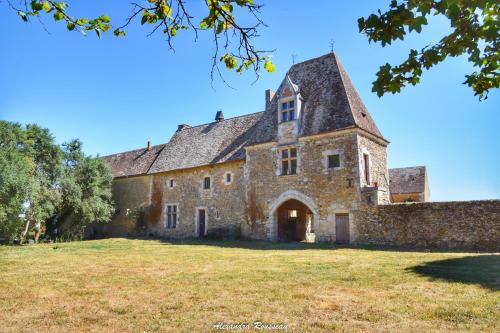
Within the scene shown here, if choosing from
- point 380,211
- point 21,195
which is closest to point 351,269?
point 380,211

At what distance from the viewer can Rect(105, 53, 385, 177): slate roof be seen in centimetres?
1650

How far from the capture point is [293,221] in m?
19.5

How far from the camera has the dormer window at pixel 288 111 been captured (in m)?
17.6

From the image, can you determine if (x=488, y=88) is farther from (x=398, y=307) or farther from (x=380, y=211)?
(x=380, y=211)

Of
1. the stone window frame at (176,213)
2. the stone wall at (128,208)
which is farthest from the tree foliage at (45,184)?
the stone window frame at (176,213)

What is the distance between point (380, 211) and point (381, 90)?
1216cm

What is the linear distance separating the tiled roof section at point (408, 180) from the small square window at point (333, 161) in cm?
1892

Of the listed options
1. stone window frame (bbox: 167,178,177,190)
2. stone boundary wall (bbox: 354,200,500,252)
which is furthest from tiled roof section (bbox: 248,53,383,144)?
stone window frame (bbox: 167,178,177,190)

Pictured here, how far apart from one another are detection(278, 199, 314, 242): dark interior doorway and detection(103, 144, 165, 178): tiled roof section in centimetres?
1074

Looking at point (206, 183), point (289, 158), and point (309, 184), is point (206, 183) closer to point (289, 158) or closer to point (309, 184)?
point (289, 158)

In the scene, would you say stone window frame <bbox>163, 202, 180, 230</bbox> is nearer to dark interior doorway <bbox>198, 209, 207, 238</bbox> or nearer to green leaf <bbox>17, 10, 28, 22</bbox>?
dark interior doorway <bbox>198, 209, 207, 238</bbox>

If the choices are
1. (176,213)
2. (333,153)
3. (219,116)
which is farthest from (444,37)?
(219,116)

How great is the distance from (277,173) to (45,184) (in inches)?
478

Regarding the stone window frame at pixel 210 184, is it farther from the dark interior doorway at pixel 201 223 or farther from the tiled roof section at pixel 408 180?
the tiled roof section at pixel 408 180
